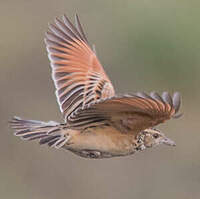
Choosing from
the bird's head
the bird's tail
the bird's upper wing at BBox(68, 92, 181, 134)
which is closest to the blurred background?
the bird's head

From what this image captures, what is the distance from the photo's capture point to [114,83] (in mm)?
12914

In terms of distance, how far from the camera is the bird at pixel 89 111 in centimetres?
704

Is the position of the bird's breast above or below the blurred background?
below

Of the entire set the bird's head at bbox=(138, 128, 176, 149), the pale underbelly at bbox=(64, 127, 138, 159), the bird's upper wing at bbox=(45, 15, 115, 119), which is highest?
the bird's upper wing at bbox=(45, 15, 115, 119)

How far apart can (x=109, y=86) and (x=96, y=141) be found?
2.26 feet

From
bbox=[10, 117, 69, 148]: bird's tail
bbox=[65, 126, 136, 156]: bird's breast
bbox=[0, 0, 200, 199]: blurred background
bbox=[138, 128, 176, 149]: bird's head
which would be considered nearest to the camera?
bbox=[10, 117, 69, 148]: bird's tail

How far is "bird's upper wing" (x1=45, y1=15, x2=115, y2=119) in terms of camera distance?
26.3 ft

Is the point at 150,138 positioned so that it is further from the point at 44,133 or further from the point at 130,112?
Result: the point at 44,133

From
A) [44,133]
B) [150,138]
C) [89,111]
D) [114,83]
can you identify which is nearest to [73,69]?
[150,138]

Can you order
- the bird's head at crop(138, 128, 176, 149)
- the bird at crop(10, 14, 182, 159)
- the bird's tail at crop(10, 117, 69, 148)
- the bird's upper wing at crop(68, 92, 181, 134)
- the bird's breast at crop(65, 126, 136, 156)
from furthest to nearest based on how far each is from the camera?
the bird's head at crop(138, 128, 176, 149), the bird's breast at crop(65, 126, 136, 156), the bird's tail at crop(10, 117, 69, 148), the bird at crop(10, 14, 182, 159), the bird's upper wing at crop(68, 92, 181, 134)

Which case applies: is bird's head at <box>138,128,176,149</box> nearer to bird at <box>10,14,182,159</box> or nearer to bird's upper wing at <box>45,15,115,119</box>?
bird at <box>10,14,182,159</box>

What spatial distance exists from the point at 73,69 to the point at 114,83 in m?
4.55

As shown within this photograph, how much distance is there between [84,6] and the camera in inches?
569

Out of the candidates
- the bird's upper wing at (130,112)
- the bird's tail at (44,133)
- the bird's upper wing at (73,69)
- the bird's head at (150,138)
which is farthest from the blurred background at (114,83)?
the bird's upper wing at (130,112)
